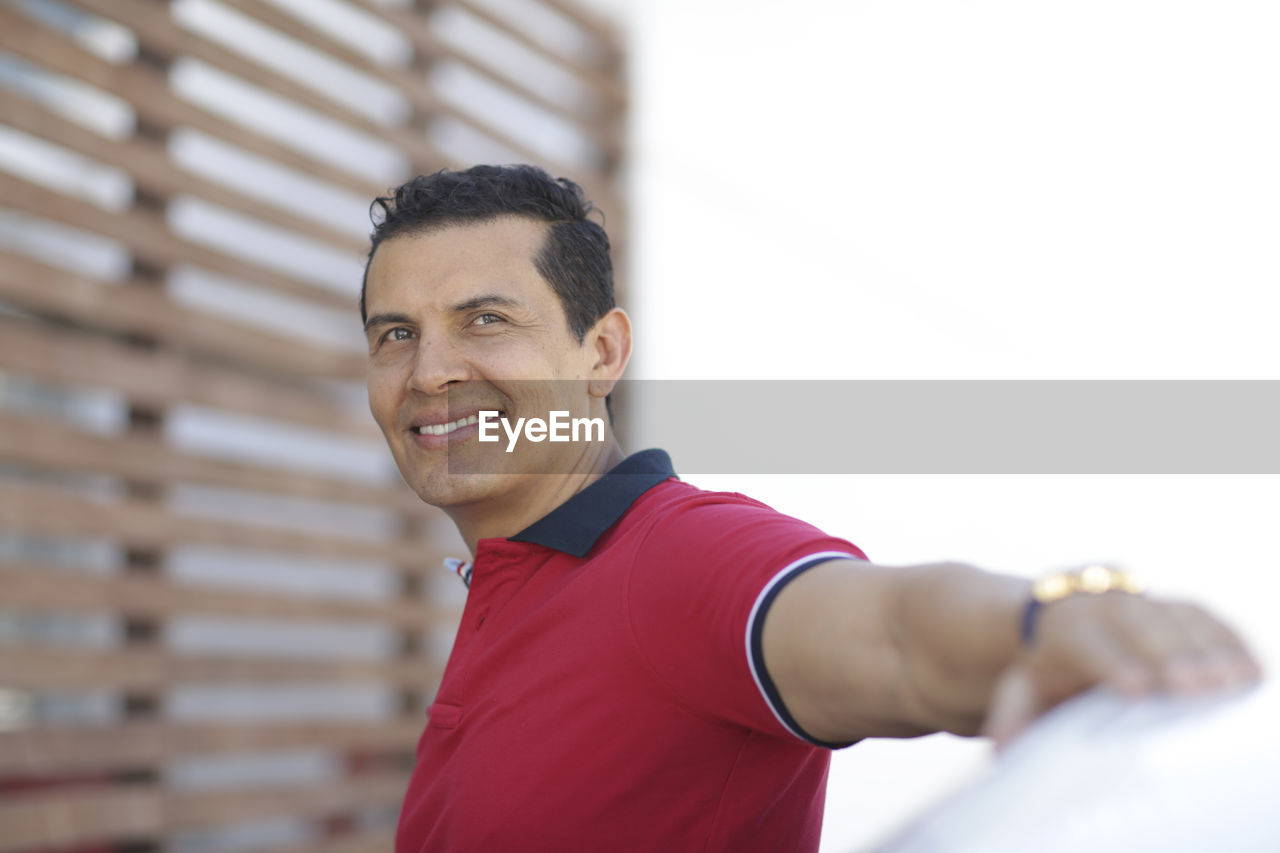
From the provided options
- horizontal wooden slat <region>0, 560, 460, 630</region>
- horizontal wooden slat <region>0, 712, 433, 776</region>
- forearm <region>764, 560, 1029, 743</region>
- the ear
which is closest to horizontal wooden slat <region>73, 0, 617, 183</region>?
horizontal wooden slat <region>0, 560, 460, 630</region>

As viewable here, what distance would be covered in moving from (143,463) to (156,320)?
37 centimetres

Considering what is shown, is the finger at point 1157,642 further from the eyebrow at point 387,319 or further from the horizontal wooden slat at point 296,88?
the horizontal wooden slat at point 296,88

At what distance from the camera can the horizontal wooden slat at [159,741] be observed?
8.19 ft

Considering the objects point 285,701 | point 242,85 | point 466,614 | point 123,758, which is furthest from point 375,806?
point 466,614

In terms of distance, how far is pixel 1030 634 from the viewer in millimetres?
599

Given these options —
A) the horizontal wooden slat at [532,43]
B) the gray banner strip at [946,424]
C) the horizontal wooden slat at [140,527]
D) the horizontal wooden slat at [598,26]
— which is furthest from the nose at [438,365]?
the horizontal wooden slat at [598,26]

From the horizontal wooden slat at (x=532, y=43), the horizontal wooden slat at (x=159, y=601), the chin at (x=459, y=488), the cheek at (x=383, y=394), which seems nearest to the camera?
the chin at (x=459, y=488)

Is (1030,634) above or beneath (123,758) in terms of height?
above

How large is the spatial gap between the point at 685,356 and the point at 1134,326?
1497mm

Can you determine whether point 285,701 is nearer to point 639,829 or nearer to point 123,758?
point 123,758

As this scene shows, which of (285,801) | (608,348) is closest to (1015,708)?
(608,348)

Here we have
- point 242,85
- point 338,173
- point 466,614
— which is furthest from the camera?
point 338,173

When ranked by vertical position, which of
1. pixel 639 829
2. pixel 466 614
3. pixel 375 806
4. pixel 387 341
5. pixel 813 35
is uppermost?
pixel 813 35

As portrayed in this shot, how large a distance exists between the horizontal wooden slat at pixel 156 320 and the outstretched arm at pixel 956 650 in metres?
2.34
